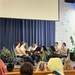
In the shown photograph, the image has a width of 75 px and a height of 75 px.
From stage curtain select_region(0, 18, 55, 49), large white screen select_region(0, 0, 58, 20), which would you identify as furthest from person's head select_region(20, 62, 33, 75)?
stage curtain select_region(0, 18, 55, 49)

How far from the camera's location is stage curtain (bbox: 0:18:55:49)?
10.1 m

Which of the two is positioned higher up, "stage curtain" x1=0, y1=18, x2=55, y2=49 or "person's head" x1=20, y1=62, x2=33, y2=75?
"stage curtain" x1=0, y1=18, x2=55, y2=49

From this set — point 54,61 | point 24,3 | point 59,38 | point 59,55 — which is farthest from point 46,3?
point 54,61

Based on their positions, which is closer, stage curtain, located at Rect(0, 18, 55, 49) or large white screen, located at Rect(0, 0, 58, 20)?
large white screen, located at Rect(0, 0, 58, 20)

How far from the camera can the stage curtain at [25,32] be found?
10.1 m

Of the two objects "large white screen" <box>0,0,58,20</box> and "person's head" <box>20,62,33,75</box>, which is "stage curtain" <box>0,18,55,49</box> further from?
"person's head" <box>20,62,33,75</box>

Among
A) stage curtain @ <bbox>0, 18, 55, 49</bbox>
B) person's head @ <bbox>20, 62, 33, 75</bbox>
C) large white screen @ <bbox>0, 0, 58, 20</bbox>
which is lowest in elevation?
person's head @ <bbox>20, 62, 33, 75</bbox>

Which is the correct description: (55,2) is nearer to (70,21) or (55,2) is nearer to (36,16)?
(36,16)

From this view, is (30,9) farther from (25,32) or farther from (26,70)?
(26,70)

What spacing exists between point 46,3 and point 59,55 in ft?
7.48

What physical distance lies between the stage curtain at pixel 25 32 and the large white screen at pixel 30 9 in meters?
1.89

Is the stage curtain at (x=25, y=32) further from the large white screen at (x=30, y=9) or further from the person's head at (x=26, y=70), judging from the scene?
the person's head at (x=26, y=70)

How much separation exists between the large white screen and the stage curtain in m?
1.89

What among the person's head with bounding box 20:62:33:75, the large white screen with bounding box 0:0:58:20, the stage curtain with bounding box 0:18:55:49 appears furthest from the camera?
the stage curtain with bounding box 0:18:55:49
